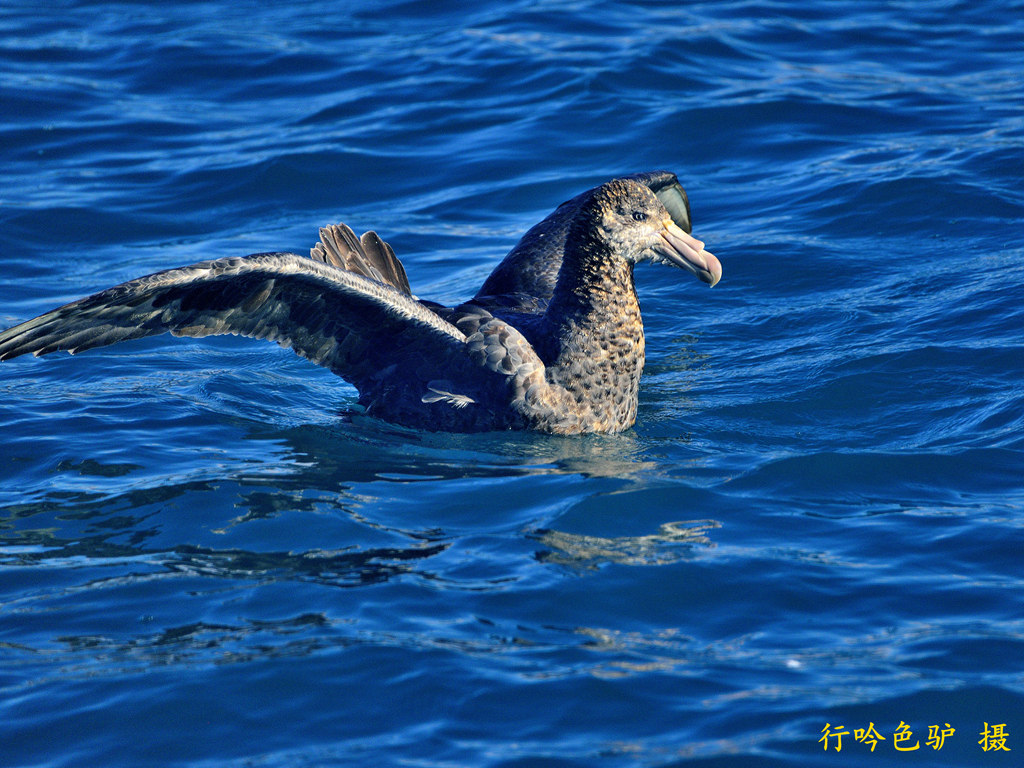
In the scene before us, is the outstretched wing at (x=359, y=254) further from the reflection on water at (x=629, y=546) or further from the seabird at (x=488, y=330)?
the reflection on water at (x=629, y=546)

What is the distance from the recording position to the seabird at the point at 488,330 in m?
6.25

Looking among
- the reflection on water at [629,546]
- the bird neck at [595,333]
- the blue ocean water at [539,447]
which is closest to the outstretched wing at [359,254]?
the blue ocean water at [539,447]

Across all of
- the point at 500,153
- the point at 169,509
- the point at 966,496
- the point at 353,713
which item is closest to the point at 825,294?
the point at 966,496

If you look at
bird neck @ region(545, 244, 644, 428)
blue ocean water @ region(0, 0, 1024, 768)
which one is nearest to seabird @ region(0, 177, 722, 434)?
bird neck @ region(545, 244, 644, 428)

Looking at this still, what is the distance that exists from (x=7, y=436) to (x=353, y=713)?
3.70 metres

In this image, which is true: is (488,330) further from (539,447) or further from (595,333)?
(539,447)

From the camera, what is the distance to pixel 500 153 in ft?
37.8

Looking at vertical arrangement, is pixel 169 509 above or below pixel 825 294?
below

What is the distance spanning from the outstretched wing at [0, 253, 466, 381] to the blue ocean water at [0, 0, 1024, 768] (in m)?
0.56

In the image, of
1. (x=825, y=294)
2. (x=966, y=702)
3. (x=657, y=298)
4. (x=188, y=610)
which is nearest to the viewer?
(x=966, y=702)

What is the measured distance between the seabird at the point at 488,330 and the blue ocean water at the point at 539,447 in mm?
212

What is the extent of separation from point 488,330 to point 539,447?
0.68 meters

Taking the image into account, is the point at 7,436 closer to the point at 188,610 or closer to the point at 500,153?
the point at 188,610

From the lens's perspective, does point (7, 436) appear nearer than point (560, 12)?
Yes
